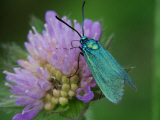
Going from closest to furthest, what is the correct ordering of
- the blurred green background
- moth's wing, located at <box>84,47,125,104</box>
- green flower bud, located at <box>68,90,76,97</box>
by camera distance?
moth's wing, located at <box>84,47,125,104</box>
green flower bud, located at <box>68,90,76,97</box>
the blurred green background

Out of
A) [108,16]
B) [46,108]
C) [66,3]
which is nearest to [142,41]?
[108,16]

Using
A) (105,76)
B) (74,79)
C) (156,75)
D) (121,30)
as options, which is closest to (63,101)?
(74,79)

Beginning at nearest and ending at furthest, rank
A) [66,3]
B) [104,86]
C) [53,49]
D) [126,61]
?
[104,86]
[53,49]
[126,61]
[66,3]

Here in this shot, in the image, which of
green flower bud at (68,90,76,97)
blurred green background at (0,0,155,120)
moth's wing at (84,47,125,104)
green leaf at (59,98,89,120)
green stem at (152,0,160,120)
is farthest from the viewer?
blurred green background at (0,0,155,120)

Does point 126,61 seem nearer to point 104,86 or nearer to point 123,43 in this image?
point 123,43

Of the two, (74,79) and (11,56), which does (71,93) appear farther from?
(11,56)

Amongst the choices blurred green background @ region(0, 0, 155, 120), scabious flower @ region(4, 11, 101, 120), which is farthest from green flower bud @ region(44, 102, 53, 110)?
blurred green background @ region(0, 0, 155, 120)

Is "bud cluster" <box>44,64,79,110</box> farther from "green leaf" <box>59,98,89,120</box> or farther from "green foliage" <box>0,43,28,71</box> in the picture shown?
"green foliage" <box>0,43,28,71</box>

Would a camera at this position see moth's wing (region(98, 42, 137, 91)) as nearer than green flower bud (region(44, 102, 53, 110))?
Yes
